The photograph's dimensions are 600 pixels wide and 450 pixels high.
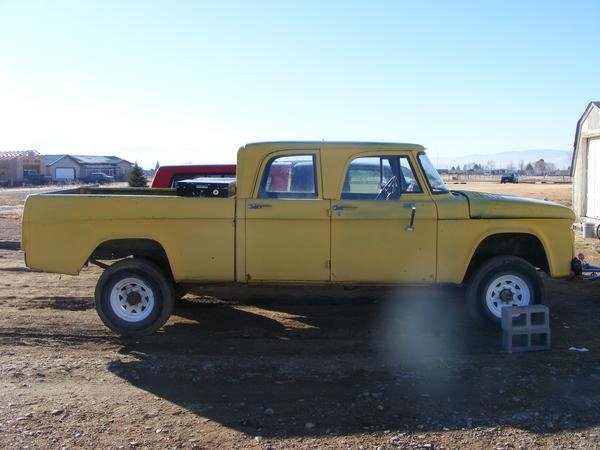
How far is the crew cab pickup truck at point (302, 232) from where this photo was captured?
659 cm

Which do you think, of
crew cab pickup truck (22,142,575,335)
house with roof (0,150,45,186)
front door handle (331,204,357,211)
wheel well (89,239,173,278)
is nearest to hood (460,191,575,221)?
crew cab pickup truck (22,142,575,335)

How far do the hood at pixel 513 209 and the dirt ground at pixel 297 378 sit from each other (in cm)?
132

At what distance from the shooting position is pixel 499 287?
6.87m

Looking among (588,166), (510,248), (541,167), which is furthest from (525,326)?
(541,167)

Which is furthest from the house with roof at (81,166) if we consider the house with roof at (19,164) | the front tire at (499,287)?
the front tire at (499,287)

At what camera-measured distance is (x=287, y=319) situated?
757 centimetres

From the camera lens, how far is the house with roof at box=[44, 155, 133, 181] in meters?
98.4

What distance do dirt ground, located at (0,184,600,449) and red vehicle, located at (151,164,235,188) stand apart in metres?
2.82

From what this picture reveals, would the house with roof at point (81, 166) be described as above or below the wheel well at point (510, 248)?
above

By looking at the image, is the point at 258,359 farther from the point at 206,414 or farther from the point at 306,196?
the point at 306,196

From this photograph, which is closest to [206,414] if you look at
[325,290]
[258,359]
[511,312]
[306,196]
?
[258,359]

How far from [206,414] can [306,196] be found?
9.07 ft

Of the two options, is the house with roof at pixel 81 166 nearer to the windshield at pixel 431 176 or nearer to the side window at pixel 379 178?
the side window at pixel 379 178

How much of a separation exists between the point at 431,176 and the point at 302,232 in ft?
5.29
